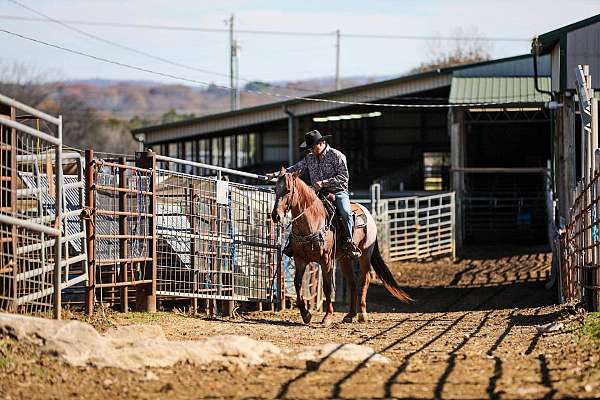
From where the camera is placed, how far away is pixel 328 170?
1466cm

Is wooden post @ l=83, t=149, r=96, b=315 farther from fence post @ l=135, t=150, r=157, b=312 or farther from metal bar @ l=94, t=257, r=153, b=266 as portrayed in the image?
fence post @ l=135, t=150, r=157, b=312

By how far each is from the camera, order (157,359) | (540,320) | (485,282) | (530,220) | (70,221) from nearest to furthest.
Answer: (157,359) < (70,221) < (540,320) < (485,282) < (530,220)

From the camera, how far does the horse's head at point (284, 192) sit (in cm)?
1332

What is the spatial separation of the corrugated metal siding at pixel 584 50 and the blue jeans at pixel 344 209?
34.8 ft

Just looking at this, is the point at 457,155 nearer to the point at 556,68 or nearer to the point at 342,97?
the point at 342,97

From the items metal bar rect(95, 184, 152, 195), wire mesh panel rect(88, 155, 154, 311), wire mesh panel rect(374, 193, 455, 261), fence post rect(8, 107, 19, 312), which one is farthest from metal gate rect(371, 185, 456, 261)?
fence post rect(8, 107, 19, 312)

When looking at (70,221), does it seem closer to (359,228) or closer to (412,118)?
(359,228)

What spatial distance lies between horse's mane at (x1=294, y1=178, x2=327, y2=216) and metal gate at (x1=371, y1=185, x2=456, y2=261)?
11.6m

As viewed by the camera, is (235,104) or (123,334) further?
(235,104)

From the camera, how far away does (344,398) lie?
721 cm

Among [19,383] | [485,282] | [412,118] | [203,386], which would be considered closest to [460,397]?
[203,386]

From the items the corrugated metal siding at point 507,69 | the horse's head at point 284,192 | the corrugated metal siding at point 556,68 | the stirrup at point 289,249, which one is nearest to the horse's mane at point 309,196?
the horse's head at point 284,192

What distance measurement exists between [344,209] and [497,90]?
1958cm

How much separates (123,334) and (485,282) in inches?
567
